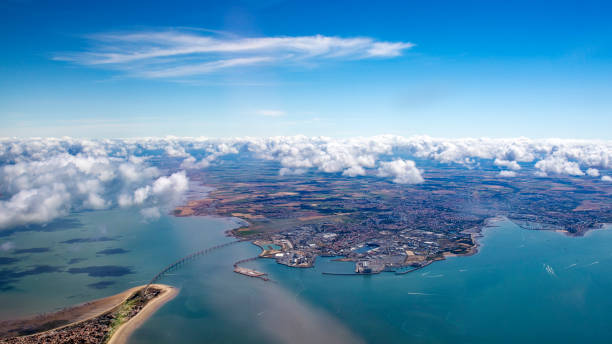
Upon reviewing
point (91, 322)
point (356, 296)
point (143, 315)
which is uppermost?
→ point (356, 296)

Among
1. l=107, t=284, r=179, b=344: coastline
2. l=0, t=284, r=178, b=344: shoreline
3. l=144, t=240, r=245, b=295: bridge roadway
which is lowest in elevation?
l=107, t=284, r=179, b=344: coastline

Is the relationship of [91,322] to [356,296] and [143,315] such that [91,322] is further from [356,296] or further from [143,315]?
[356,296]

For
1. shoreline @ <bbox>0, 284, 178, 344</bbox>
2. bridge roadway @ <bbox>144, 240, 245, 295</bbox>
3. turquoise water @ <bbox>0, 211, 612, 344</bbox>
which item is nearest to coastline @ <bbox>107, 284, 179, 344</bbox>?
shoreline @ <bbox>0, 284, 178, 344</bbox>

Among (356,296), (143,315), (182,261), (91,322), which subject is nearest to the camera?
(91,322)

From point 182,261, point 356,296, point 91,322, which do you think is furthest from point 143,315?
point 356,296

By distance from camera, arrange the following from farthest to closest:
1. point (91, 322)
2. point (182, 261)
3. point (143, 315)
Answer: point (182, 261) → point (143, 315) → point (91, 322)

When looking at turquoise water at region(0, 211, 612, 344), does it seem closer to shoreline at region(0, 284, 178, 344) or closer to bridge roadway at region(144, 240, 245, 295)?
bridge roadway at region(144, 240, 245, 295)

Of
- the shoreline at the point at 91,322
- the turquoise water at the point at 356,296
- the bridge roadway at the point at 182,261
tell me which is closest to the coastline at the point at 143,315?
the shoreline at the point at 91,322
